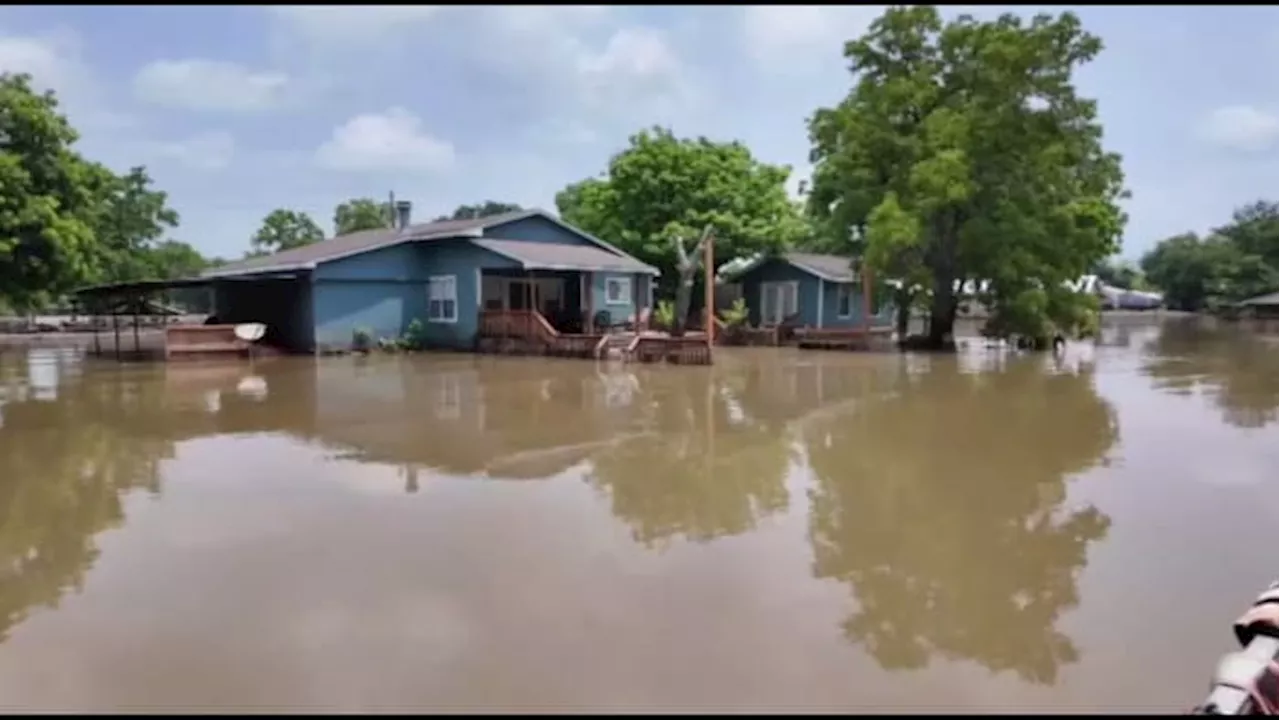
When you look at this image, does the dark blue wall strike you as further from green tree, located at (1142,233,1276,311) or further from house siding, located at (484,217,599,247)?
green tree, located at (1142,233,1276,311)

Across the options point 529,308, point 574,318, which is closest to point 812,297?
point 574,318

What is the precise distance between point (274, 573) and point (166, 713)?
1620mm

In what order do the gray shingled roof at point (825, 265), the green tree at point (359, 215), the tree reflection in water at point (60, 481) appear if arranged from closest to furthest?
the tree reflection in water at point (60, 481), the gray shingled roof at point (825, 265), the green tree at point (359, 215)

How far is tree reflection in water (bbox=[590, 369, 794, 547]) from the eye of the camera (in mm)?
6406

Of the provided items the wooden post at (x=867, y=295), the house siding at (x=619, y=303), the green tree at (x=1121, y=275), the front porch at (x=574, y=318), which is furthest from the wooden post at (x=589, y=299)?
the green tree at (x=1121, y=275)

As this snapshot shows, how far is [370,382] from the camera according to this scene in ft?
51.4

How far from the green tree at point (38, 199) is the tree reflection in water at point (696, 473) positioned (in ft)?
59.5

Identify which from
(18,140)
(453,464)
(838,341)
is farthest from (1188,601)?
(18,140)

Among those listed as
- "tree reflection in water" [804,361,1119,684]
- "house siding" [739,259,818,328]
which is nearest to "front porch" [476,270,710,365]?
"house siding" [739,259,818,328]

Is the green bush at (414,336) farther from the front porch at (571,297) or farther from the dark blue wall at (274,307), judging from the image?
the dark blue wall at (274,307)

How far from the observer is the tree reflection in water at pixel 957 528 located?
169 inches

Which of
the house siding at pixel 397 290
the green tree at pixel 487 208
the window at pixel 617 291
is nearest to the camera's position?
the house siding at pixel 397 290

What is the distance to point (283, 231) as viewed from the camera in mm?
53500

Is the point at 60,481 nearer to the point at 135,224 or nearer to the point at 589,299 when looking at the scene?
the point at 589,299
